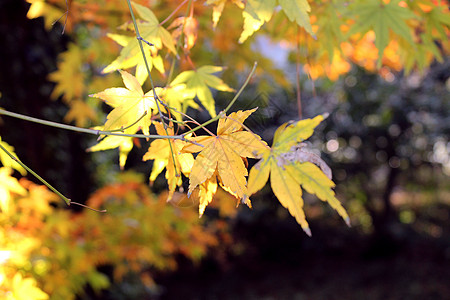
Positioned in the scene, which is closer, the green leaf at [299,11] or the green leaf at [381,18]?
the green leaf at [299,11]

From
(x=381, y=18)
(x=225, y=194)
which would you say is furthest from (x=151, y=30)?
(x=225, y=194)

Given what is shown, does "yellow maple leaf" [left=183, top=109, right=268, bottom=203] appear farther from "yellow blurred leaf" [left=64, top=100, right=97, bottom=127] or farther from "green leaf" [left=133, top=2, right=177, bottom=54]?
"yellow blurred leaf" [left=64, top=100, right=97, bottom=127]

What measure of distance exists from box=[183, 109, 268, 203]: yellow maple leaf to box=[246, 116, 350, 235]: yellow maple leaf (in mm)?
24

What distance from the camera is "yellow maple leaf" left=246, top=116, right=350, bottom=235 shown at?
2.06ft

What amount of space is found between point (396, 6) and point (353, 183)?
15.9ft

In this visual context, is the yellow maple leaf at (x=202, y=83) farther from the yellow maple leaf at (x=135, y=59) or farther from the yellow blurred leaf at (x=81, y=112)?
the yellow blurred leaf at (x=81, y=112)

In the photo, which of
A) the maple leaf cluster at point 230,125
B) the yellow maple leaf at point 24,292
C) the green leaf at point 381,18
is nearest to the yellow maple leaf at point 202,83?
the maple leaf cluster at point 230,125

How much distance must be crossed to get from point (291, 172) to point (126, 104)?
1.16ft

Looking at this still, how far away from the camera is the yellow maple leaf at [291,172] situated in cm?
63

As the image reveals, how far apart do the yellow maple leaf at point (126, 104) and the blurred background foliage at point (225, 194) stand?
356mm

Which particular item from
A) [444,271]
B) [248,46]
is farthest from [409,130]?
[248,46]

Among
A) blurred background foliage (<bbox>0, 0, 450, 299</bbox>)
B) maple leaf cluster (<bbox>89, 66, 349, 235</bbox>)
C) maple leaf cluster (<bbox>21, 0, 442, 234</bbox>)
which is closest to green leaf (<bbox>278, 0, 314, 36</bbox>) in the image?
maple leaf cluster (<bbox>21, 0, 442, 234</bbox>)

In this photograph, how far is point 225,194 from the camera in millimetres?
3062

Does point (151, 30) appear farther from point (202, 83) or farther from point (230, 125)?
point (230, 125)
